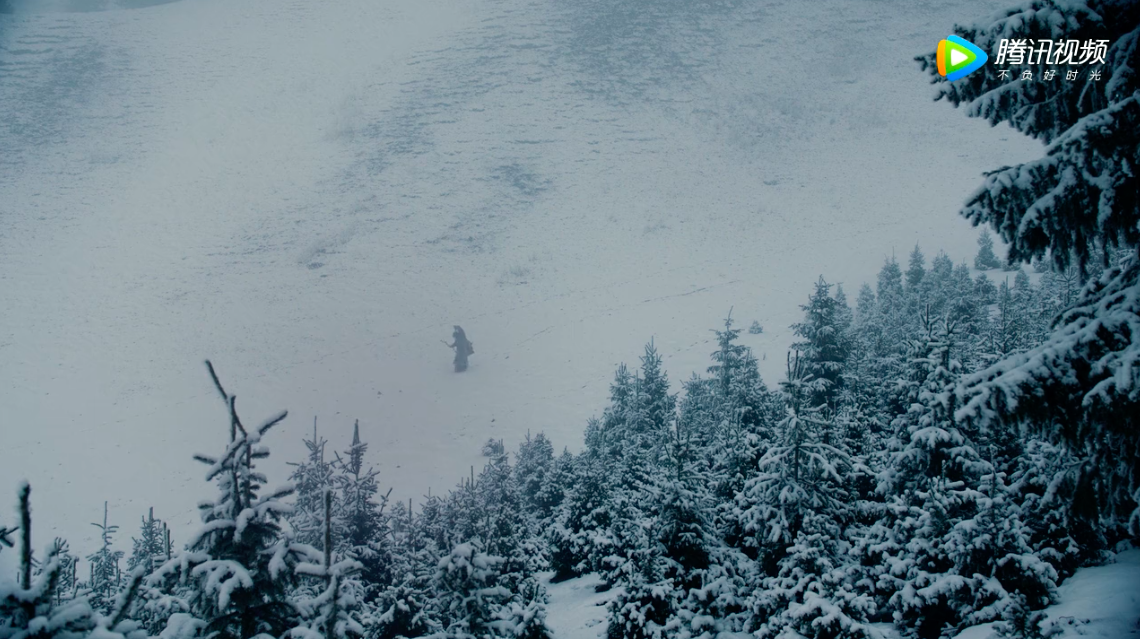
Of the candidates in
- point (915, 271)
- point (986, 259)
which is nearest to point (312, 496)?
point (915, 271)

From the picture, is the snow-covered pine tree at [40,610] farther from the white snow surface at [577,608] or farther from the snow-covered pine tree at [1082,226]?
the white snow surface at [577,608]

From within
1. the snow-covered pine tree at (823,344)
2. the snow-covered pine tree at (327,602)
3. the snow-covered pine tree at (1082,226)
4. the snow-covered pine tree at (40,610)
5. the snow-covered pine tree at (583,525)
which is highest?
the snow-covered pine tree at (1082,226)

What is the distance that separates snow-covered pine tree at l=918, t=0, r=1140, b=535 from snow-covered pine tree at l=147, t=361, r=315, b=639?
661 cm

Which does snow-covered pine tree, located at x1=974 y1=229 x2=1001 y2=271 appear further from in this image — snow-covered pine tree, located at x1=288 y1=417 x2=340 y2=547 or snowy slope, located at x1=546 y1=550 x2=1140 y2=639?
snow-covered pine tree, located at x1=288 y1=417 x2=340 y2=547

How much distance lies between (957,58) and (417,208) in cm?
8612

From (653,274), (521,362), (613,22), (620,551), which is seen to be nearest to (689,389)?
(620,551)

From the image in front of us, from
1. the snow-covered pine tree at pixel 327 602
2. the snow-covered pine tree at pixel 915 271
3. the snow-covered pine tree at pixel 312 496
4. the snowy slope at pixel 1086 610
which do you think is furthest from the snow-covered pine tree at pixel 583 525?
the snow-covered pine tree at pixel 915 271

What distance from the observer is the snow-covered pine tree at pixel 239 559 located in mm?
6000

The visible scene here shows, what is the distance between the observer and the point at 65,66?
12912 centimetres

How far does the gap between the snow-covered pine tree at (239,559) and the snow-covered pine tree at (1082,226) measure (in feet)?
21.7

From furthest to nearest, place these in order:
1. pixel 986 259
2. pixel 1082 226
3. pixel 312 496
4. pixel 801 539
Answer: pixel 986 259 → pixel 312 496 → pixel 801 539 → pixel 1082 226

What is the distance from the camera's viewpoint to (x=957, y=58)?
5094mm

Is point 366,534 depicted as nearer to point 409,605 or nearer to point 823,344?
point 409,605

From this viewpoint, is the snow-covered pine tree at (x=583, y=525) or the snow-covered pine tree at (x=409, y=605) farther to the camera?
the snow-covered pine tree at (x=583, y=525)
